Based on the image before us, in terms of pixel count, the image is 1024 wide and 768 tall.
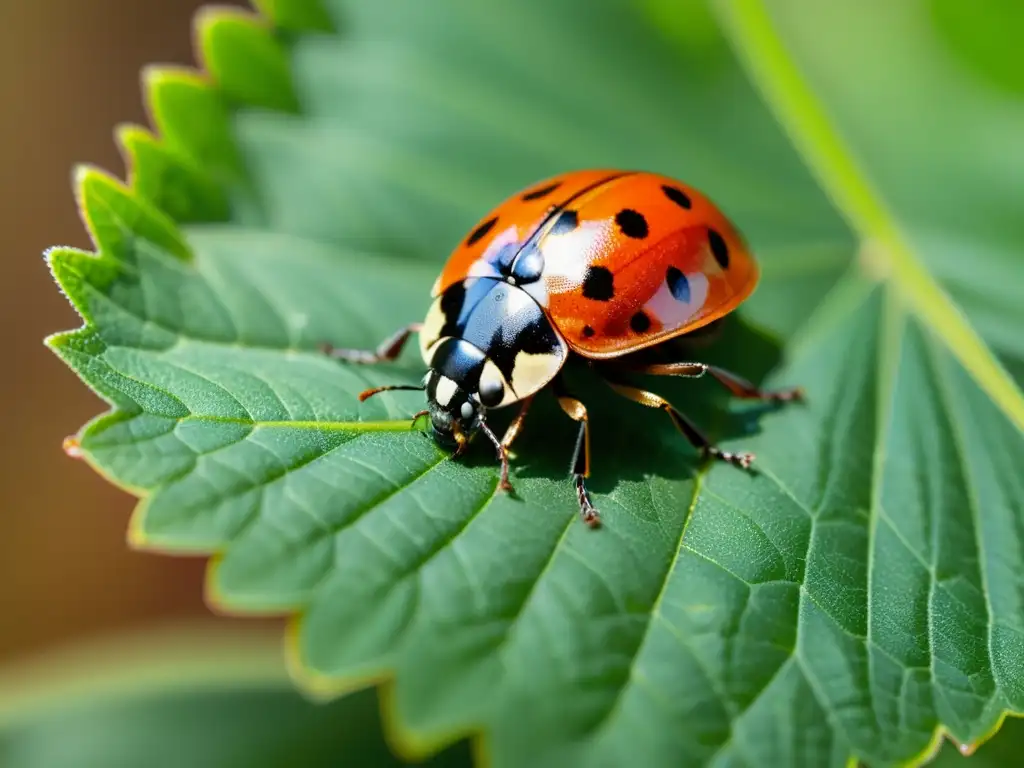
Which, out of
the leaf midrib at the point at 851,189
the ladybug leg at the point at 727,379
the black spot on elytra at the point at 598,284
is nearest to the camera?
the black spot on elytra at the point at 598,284

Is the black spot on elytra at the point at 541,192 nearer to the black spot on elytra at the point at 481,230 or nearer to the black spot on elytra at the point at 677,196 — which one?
the black spot on elytra at the point at 481,230

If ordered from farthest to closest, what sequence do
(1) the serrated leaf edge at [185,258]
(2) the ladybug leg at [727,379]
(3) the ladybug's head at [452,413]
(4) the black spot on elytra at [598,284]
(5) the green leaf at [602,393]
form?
(2) the ladybug leg at [727,379] → (4) the black spot on elytra at [598,284] → (3) the ladybug's head at [452,413] → (5) the green leaf at [602,393] → (1) the serrated leaf edge at [185,258]

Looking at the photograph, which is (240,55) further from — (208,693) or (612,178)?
(208,693)

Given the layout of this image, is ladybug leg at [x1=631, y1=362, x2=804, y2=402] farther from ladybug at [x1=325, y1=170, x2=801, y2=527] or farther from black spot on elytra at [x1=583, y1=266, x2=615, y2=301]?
black spot on elytra at [x1=583, y1=266, x2=615, y2=301]

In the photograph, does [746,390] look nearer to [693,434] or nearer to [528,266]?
[693,434]

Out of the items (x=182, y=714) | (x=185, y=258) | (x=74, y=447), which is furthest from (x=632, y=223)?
(x=182, y=714)

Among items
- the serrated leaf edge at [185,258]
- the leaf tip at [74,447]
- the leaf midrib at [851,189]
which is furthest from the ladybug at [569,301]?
the leaf midrib at [851,189]

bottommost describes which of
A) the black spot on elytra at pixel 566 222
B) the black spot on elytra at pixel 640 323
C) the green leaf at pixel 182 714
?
the green leaf at pixel 182 714
